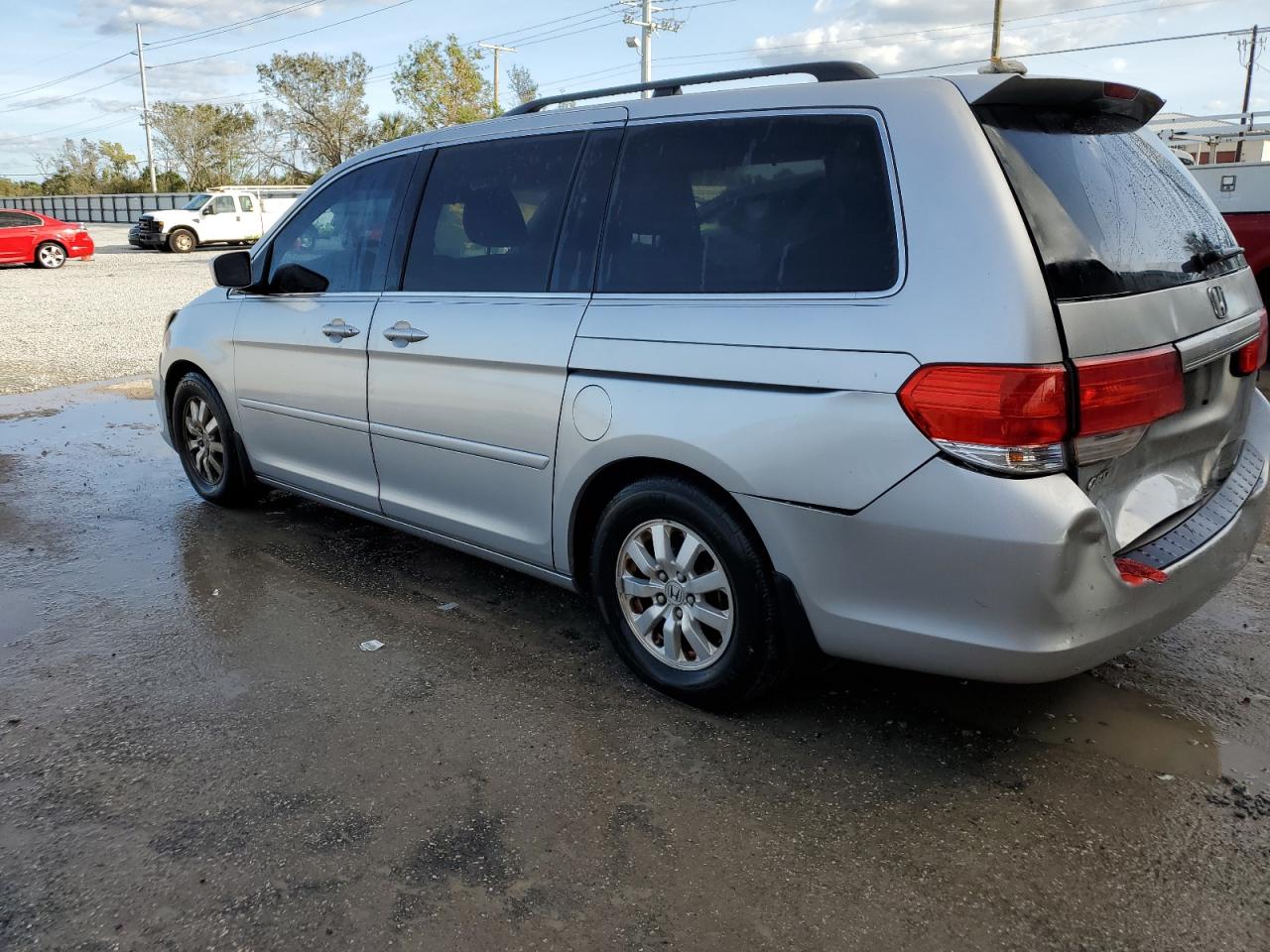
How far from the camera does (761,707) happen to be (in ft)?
10.8

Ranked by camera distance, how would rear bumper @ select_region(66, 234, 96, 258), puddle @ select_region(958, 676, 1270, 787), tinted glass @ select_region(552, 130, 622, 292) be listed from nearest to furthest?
puddle @ select_region(958, 676, 1270, 787), tinted glass @ select_region(552, 130, 622, 292), rear bumper @ select_region(66, 234, 96, 258)

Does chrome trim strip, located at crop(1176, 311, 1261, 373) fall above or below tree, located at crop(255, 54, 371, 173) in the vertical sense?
below

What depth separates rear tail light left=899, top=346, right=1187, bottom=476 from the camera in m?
2.42

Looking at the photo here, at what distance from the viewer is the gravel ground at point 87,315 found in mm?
10328

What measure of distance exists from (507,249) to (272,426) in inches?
70.3

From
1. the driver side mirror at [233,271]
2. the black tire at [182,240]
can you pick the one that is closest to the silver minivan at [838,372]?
the driver side mirror at [233,271]

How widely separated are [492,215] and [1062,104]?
1993mm

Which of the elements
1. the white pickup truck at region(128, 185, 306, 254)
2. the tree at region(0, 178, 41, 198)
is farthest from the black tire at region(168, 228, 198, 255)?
the tree at region(0, 178, 41, 198)

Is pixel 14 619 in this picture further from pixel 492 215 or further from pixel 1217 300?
pixel 1217 300

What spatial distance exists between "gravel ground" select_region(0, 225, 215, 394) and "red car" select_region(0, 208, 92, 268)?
1.16 ft

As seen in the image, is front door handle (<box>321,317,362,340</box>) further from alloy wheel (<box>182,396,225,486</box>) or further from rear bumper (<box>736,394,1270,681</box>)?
rear bumper (<box>736,394,1270,681</box>)

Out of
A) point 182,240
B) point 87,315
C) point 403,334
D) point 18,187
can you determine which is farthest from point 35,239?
point 18,187

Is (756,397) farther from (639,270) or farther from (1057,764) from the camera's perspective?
(1057,764)

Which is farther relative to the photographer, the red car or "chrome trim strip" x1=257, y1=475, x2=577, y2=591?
the red car
